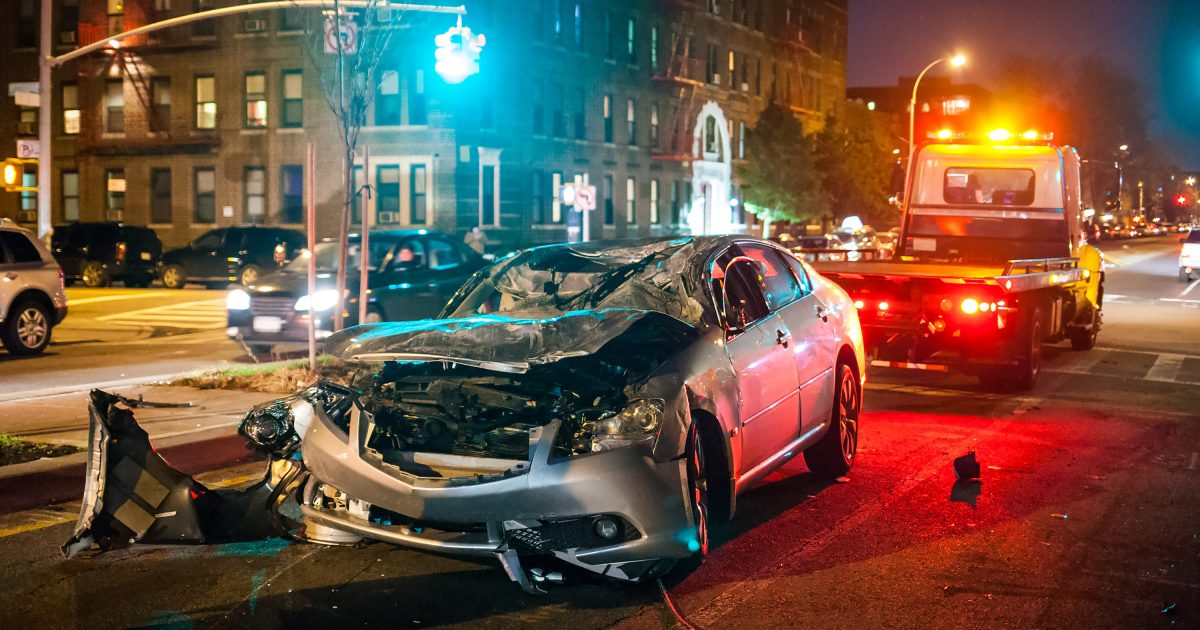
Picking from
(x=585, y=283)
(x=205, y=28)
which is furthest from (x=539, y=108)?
(x=585, y=283)

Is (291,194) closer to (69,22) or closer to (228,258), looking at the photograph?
(228,258)

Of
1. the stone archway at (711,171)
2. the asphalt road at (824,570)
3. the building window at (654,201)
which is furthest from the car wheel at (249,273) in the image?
the stone archway at (711,171)

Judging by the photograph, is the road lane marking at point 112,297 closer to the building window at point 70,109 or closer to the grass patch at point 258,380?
the grass patch at point 258,380

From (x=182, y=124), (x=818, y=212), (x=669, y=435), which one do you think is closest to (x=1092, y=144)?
(x=818, y=212)

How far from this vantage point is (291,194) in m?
41.7

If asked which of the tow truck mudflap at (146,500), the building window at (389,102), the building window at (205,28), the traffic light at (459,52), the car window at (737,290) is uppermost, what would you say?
the building window at (205,28)

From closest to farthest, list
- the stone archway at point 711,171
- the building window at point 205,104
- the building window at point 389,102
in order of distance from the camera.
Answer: the building window at point 389,102 < the building window at point 205,104 < the stone archway at point 711,171

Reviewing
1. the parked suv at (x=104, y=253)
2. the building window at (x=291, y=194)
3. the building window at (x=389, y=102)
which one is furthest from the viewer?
the building window at (x=291, y=194)

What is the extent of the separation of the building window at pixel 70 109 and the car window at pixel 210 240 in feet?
43.5

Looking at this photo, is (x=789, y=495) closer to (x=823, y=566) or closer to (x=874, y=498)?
(x=874, y=498)

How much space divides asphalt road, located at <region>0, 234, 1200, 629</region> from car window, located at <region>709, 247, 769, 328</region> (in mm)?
1196

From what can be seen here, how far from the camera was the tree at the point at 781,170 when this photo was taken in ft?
193

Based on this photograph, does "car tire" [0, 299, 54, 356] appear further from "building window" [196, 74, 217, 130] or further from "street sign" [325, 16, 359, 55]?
"building window" [196, 74, 217, 130]

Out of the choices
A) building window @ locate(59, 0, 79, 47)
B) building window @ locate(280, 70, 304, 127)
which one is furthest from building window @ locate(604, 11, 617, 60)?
building window @ locate(59, 0, 79, 47)
